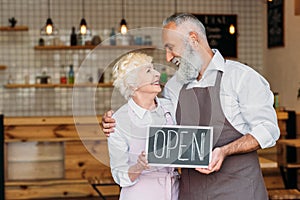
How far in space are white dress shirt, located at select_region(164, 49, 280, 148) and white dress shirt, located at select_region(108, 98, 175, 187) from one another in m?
0.11

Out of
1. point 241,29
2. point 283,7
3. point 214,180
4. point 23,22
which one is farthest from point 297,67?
point 214,180

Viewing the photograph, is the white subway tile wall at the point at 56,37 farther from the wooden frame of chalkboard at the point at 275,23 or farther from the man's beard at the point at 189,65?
the man's beard at the point at 189,65

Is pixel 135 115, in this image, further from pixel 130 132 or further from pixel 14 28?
pixel 14 28

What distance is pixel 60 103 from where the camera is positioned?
826 centimetres

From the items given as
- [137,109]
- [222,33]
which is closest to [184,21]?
[137,109]

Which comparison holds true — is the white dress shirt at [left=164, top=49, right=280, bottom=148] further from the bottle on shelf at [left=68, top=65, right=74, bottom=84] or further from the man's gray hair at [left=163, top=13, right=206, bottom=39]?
the bottle on shelf at [left=68, top=65, right=74, bottom=84]

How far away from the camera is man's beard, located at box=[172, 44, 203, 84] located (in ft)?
6.84

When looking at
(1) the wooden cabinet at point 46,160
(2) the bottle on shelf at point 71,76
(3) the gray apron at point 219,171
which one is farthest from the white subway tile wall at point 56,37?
(3) the gray apron at point 219,171

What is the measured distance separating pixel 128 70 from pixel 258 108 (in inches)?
20.0

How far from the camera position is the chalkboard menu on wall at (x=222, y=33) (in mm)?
8359

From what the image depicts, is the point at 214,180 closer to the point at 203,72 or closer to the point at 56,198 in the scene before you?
the point at 203,72

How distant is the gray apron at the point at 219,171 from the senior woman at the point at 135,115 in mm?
107

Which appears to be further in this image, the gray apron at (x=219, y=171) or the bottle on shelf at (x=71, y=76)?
the bottle on shelf at (x=71, y=76)

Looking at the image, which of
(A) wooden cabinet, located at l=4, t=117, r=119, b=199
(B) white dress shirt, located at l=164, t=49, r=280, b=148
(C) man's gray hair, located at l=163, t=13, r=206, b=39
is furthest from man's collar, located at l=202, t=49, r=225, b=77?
(A) wooden cabinet, located at l=4, t=117, r=119, b=199
